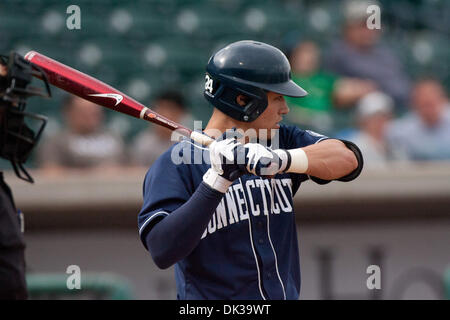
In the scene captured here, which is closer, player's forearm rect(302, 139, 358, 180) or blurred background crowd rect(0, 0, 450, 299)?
player's forearm rect(302, 139, 358, 180)

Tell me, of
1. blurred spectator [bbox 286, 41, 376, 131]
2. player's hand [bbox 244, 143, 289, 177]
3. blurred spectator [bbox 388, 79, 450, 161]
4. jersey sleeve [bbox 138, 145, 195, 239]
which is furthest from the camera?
blurred spectator [bbox 388, 79, 450, 161]

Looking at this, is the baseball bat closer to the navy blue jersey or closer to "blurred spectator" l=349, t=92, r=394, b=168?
the navy blue jersey

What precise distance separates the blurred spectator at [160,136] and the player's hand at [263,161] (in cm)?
314

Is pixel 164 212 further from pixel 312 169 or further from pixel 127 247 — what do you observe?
pixel 127 247

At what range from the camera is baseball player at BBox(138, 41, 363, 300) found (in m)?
2.51

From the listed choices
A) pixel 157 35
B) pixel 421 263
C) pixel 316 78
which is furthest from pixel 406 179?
pixel 157 35

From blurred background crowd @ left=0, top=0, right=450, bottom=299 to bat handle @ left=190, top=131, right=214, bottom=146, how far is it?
2176 mm

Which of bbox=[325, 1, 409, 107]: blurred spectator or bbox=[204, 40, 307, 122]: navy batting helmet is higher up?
bbox=[325, 1, 409, 107]: blurred spectator

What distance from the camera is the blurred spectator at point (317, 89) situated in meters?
5.70

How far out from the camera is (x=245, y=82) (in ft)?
8.51

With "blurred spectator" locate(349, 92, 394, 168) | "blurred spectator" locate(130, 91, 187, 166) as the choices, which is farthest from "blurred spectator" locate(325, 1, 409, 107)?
"blurred spectator" locate(130, 91, 187, 166)

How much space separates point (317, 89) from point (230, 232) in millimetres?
3494

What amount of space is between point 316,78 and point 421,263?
5.21 ft

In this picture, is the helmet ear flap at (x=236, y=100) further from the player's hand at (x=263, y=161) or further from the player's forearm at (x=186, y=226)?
the player's forearm at (x=186, y=226)
